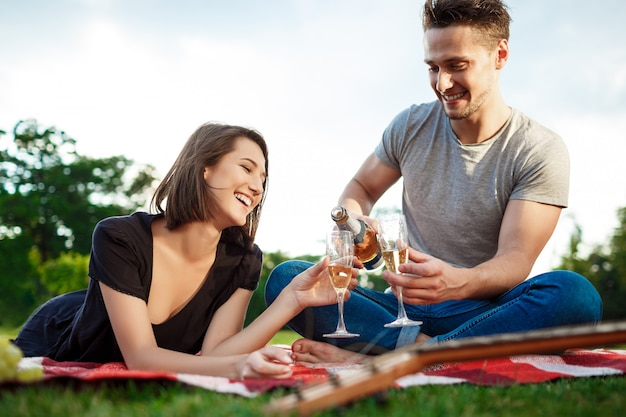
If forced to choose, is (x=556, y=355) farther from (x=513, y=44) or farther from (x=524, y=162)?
(x=513, y=44)

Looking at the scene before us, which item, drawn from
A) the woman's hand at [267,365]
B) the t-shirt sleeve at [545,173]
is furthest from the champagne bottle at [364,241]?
the woman's hand at [267,365]

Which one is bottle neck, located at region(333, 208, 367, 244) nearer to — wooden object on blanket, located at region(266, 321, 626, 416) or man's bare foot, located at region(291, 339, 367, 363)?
man's bare foot, located at region(291, 339, 367, 363)

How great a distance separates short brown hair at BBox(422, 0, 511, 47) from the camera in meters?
4.31

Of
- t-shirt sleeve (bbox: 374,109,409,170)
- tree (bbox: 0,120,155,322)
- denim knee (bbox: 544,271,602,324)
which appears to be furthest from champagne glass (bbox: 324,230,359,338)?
Result: tree (bbox: 0,120,155,322)

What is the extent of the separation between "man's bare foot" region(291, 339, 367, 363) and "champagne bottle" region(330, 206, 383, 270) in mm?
610

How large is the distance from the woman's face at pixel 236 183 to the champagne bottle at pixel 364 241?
0.54 metres

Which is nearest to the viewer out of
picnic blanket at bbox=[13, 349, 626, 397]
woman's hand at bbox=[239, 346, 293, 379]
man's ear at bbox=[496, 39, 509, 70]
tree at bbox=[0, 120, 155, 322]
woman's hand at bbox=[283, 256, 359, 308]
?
picnic blanket at bbox=[13, 349, 626, 397]

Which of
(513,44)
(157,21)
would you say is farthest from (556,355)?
(157,21)

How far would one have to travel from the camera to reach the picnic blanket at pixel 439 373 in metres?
2.23

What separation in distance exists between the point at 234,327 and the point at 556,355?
6.71ft

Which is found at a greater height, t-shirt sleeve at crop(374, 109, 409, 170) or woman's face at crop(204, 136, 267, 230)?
t-shirt sleeve at crop(374, 109, 409, 170)

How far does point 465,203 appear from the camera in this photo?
427 centimetres

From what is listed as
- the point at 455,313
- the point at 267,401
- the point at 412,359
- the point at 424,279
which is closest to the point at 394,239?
the point at 424,279

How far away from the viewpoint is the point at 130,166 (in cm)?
3941
